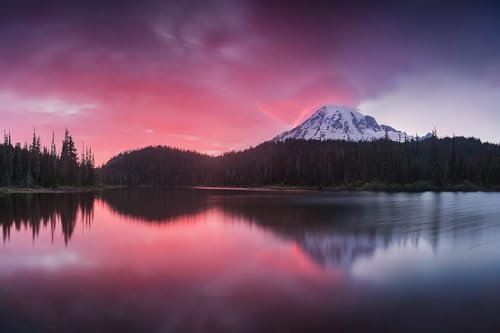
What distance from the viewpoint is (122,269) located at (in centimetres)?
1520

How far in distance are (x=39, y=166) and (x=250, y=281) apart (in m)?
118

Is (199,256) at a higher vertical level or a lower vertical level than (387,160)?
lower

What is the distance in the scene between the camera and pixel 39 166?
109438 mm

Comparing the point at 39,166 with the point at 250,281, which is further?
the point at 39,166

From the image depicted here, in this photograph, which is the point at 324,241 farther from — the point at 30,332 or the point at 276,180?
the point at 276,180

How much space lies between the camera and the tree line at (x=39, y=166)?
101188 millimetres

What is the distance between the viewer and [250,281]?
13500 mm

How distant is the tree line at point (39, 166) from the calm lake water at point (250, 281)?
298ft

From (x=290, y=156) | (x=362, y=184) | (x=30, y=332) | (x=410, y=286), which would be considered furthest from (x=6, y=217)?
(x=290, y=156)

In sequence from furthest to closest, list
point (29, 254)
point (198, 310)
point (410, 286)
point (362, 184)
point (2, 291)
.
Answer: point (362, 184) → point (29, 254) → point (410, 286) → point (2, 291) → point (198, 310)

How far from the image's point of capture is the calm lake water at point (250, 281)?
9.44m

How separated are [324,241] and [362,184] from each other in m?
120

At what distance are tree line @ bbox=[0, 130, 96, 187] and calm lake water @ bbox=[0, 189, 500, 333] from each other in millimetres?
90939

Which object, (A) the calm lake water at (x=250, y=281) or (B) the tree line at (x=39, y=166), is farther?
(B) the tree line at (x=39, y=166)
